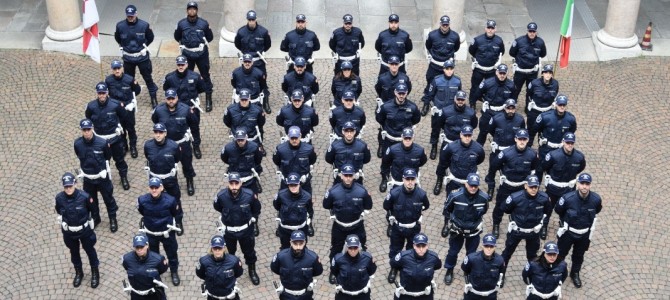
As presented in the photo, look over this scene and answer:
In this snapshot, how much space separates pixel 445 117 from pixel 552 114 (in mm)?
1966

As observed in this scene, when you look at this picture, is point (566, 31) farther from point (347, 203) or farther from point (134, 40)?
point (134, 40)

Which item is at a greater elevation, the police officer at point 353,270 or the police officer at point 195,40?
the police officer at point 195,40

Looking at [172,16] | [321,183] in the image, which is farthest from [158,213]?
[172,16]

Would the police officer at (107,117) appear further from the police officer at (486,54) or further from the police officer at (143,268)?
the police officer at (486,54)

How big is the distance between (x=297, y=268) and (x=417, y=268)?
70.2 inches

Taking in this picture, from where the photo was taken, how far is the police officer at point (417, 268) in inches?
637

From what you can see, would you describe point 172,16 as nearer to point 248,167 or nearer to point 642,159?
point 248,167

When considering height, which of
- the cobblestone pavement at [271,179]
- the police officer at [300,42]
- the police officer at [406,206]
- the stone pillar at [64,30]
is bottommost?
the cobblestone pavement at [271,179]

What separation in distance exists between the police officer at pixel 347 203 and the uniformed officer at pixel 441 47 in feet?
18.9

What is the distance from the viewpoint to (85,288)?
60.0 feet

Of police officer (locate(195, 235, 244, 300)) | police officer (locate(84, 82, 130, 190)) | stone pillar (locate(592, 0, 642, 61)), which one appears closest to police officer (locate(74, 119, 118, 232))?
police officer (locate(84, 82, 130, 190))

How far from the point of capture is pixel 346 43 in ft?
76.0

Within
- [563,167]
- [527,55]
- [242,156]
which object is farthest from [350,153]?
[527,55]

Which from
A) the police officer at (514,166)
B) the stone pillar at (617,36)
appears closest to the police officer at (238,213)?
the police officer at (514,166)
